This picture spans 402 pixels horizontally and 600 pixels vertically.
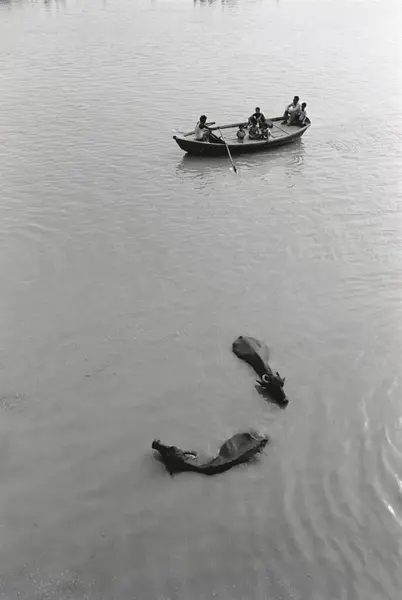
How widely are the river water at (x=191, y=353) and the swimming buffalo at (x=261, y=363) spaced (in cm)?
22

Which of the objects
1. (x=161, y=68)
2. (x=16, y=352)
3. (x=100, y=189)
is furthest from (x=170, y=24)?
Result: (x=16, y=352)

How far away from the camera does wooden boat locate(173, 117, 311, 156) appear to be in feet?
63.7

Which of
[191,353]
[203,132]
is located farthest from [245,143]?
[191,353]

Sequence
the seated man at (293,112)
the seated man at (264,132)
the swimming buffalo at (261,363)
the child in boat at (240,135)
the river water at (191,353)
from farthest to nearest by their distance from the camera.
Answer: the seated man at (293,112)
the seated man at (264,132)
the child in boat at (240,135)
the swimming buffalo at (261,363)
the river water at (191,353)

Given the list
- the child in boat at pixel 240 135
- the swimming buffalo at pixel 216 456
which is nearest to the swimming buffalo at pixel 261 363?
the swimming buffalo at pixel 216 456

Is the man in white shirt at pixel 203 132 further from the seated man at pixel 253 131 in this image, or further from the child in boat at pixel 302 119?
the child in boat at pixel 302 119

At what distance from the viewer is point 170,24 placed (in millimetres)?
46000

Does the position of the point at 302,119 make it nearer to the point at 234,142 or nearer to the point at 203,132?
the point at 234,142

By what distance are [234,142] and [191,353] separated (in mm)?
11592

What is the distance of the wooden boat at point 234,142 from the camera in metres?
19.4

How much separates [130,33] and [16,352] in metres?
38.7

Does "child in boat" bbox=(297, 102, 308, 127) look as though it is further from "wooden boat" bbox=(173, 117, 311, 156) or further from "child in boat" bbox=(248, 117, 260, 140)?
"child in boat" bbox=(248, 117, 260, 140)

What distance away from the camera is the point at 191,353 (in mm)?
10789

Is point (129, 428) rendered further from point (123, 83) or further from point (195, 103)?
point (123, 83)
